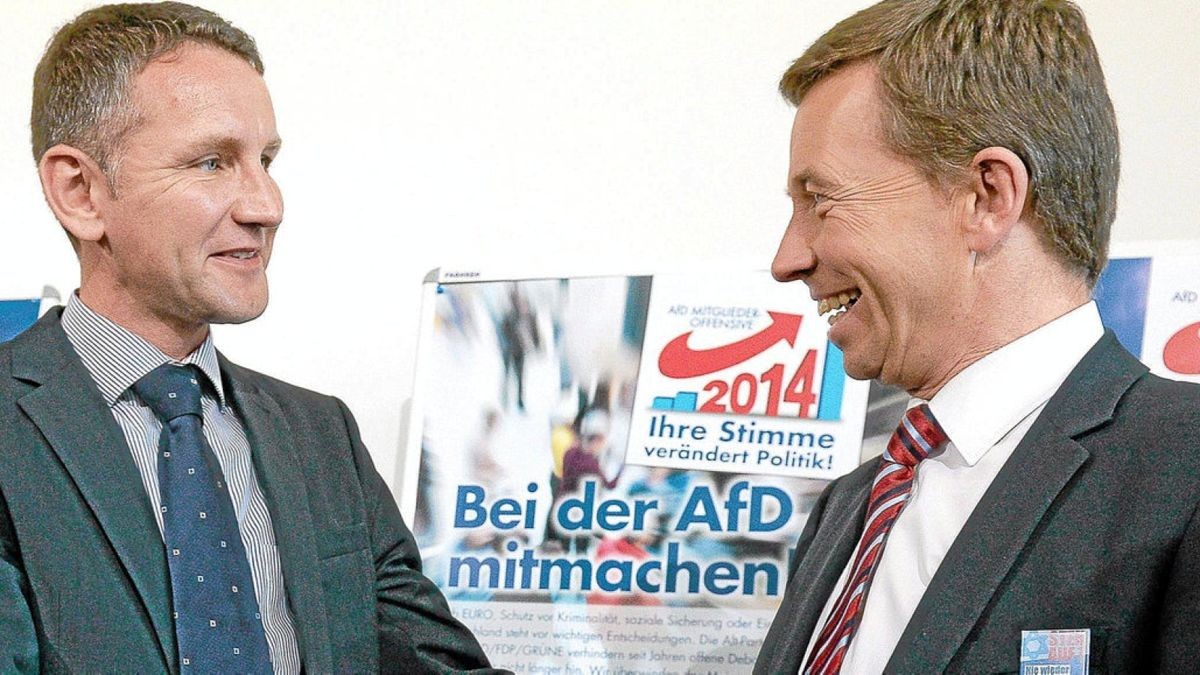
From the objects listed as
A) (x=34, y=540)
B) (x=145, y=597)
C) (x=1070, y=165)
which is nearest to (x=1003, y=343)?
(x=1070, y=165)

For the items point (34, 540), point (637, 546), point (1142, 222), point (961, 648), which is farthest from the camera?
point (1142, 222)

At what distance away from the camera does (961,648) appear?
1505 millimetres

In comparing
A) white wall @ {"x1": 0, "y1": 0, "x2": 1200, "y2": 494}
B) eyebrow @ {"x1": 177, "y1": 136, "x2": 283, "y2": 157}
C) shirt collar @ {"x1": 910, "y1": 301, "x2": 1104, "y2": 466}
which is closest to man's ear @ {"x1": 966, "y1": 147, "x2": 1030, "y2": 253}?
shirt collar @ {"x1": 910, "y1": 301, "x2": 1104, "y2": 466}

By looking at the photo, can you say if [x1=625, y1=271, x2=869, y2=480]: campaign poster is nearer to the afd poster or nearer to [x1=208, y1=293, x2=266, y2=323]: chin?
the afd poster

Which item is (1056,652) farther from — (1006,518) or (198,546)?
(198,546)

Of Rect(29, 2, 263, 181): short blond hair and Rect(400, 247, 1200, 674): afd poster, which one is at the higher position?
Rect(29, 2, 263, 181): short blond hair

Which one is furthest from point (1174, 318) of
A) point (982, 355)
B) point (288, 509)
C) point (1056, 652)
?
point (288, 509)

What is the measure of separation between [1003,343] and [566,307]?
1367 millimetres

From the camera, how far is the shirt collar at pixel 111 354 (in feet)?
6.45

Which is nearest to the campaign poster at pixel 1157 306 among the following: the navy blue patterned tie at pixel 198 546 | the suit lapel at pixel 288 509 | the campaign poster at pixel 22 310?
the suit lapel at pixel 288 509

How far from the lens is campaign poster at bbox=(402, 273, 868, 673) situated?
270 centimetres

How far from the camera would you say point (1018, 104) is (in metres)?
1.65

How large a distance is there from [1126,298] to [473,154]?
1615 millimetres

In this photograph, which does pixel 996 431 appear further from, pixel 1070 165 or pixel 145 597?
pixel 145 597
